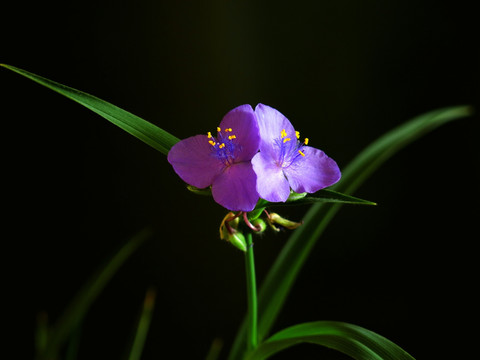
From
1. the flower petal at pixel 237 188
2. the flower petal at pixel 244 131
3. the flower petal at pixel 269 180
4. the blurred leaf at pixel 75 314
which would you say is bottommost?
the blurred leaf at pixel 75 314

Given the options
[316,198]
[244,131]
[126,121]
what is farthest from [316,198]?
[126,121]

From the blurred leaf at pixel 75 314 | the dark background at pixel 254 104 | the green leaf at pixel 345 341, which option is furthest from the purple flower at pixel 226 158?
the dark background at pixel 254 104

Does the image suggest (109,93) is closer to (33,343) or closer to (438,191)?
(33,343)

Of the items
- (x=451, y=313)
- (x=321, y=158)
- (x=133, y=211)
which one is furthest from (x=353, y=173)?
(x=133, y=211)

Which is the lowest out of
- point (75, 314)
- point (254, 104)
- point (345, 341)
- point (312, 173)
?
point (75, 314)

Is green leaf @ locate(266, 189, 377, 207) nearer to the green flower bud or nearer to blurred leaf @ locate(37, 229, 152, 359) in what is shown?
the green flower bud

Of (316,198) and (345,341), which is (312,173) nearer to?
(316,198)

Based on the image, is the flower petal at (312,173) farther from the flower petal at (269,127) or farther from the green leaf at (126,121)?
the green leaf at (126,121)
